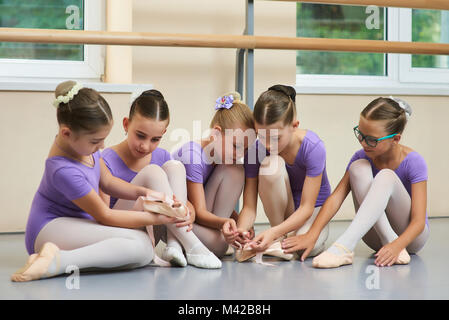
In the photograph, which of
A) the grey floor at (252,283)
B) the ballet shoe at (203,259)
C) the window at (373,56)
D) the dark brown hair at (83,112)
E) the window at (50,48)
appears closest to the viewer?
the grey floor at (252,283)

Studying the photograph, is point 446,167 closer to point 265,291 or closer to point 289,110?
point 289,110

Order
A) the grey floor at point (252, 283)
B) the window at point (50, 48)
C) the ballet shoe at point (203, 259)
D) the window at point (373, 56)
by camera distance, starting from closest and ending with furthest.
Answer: the grey floor at point (252, 283) → the ballet shoe at point (203, 259) → the window at point (50, 48) → the window at point (373, 56)

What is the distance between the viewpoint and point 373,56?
2455 millimetres

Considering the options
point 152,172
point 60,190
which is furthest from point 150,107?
point 60,190

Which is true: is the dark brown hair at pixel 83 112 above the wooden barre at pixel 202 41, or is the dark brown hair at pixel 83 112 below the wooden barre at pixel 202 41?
below

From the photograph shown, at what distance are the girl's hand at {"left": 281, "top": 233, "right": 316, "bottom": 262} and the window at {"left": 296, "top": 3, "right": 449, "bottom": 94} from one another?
40.9 inches

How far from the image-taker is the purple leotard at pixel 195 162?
142 cm

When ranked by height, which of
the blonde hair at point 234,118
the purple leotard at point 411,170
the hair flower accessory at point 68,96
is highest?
the hair flower accessory at point 68,96

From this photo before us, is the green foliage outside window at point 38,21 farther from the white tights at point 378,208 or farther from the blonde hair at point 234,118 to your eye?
the white tights at point 378,208

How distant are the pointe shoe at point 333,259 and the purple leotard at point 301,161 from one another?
0.21 meters

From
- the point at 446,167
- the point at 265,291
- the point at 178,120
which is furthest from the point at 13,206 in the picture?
the point at 446,167

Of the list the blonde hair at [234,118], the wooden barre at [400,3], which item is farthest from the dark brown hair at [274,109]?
the wooden barre at [400,3]
